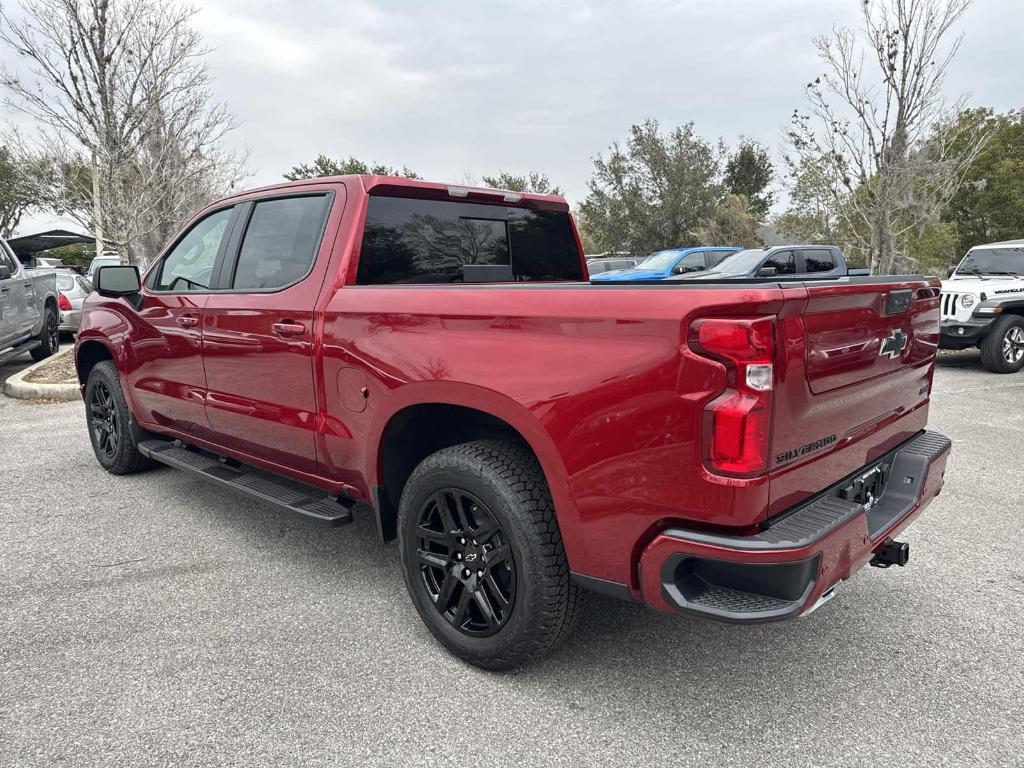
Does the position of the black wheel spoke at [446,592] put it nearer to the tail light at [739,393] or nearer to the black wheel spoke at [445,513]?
the black wheel spoke at [445,513]

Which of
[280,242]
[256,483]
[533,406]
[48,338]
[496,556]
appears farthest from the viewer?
[48,338]

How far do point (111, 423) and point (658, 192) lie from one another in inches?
1301

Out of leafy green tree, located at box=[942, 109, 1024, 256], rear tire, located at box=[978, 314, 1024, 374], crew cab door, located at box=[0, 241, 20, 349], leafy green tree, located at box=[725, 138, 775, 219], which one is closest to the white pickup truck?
rear tire, located at box=[978, 314, 1024, 374]

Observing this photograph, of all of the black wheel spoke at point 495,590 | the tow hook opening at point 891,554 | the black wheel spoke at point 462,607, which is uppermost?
the tow hook opening at point 891,554

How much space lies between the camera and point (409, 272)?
3.28 metres

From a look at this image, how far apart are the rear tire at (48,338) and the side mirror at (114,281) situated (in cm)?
753

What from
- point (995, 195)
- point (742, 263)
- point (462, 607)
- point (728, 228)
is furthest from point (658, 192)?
point (462, 607)

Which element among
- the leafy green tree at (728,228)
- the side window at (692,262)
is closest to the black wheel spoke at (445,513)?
the side window at (692,262)

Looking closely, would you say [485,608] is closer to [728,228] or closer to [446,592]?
[446,592]

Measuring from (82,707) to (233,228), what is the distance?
7.79ft

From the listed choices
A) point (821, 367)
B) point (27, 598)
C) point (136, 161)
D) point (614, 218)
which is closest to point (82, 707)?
point (27, 598)

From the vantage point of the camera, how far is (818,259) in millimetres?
11914

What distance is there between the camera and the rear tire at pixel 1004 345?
30.3ft

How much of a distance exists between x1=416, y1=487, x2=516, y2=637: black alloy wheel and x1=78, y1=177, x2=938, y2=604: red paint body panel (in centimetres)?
32
